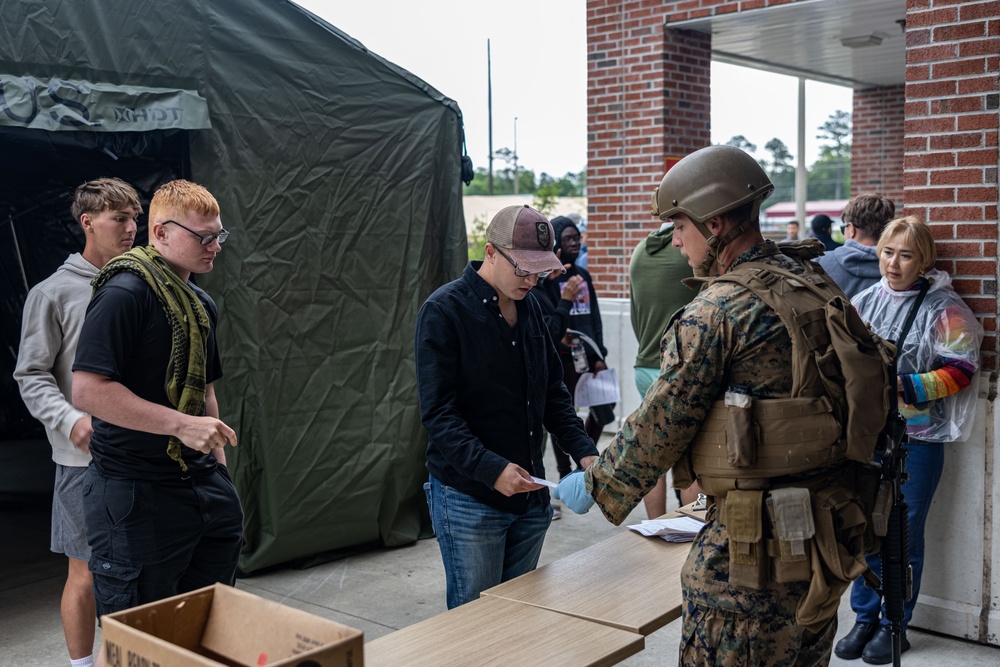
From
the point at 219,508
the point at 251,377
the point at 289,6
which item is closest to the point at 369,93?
the point at 289,6

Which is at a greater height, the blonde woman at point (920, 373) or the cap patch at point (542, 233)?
the cap patch at point (542, 233)

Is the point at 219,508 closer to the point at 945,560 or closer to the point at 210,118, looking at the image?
the point at 210,118

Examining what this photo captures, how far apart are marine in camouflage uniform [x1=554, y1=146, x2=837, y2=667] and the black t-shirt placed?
4.05 feet

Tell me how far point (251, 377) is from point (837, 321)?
134 inches

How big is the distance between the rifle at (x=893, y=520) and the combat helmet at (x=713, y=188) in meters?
0.51

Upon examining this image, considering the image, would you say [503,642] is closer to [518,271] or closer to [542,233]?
[518,271]

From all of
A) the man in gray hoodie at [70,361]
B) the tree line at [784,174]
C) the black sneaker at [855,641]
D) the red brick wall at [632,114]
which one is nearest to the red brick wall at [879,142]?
the red brick wall at [632,114]

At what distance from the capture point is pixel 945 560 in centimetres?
430

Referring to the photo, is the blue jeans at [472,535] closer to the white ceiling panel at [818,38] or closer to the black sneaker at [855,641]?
the black sneaker at [855,641]

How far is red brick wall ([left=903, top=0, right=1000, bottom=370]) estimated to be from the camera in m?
4.18

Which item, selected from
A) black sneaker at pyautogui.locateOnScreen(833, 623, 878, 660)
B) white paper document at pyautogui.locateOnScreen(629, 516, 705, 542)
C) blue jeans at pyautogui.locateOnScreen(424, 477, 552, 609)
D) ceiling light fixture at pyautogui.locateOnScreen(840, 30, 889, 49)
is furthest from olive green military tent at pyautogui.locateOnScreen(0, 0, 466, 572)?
ceiling light fixture at pyautogui.locateOnScreen(840, 30, 889, 49)

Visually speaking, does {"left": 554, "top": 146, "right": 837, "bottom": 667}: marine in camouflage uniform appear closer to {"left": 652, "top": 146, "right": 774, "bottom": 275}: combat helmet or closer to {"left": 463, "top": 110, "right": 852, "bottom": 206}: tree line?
{"left": 652, "top": 146, "right": 774, "bottom": 275}: combat helmet

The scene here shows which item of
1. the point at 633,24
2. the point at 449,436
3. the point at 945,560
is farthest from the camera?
the point at 633,24

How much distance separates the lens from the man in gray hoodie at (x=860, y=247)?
4547 mm
